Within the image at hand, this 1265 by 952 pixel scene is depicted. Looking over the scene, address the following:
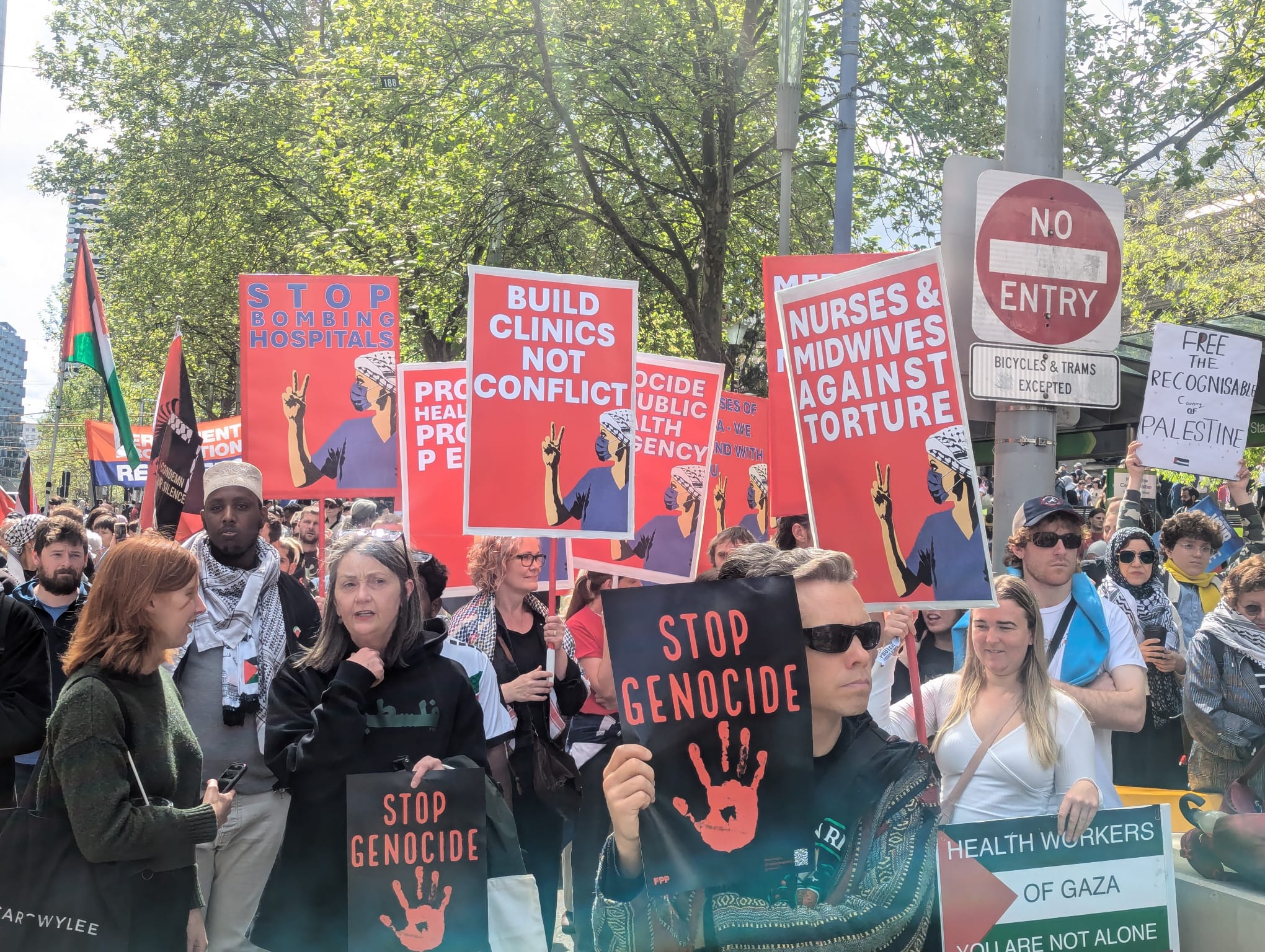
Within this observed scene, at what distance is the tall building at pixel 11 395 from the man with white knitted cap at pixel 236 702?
379 ft

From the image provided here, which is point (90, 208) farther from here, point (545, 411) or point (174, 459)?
point (545, 411)

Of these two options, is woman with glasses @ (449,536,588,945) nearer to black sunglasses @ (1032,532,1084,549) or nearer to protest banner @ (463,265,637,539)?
protest banner @ (463,265,637,539)

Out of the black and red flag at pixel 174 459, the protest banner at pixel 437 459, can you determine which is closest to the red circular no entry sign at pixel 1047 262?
the protest banner at pixel 437 459

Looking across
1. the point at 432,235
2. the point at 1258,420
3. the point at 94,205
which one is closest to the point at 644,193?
the point at 432,235

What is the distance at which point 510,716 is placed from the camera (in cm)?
453

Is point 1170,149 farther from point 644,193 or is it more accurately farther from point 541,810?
point 541,810

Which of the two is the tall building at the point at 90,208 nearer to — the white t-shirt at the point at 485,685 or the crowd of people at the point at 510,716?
the crowd of people at the point at 510,716

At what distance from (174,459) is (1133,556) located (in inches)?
194

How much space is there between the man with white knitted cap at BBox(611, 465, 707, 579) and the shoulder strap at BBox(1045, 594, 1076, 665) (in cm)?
280

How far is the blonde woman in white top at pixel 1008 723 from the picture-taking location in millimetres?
3471

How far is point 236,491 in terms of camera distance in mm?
4531

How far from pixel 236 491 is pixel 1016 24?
355 centimetres

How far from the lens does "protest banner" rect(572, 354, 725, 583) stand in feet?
23.0

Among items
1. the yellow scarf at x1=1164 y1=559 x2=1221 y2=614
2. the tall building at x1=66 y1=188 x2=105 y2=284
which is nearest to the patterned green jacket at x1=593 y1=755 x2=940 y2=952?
the yellow scarf at x1=1164 y1=559 x2=1221 y2=614
